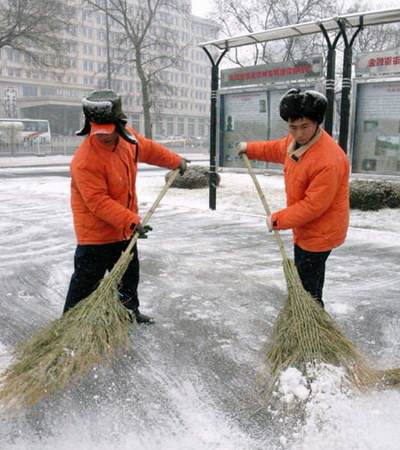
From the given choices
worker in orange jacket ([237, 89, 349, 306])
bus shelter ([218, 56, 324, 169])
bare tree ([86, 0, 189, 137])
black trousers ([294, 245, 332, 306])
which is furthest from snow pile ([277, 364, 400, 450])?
bare tree ([86, 0, 189, 137])

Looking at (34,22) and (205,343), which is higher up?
(34,22)

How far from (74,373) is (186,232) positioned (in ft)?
14.4

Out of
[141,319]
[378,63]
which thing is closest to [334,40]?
[378,63]

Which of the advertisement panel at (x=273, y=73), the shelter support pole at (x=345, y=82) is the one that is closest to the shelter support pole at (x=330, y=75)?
the shelter support pole at (x=345, y=82)

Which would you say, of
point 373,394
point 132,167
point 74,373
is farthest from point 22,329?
point 373,394

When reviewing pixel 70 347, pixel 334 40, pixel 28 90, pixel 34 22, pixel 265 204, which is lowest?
pixel 70 347

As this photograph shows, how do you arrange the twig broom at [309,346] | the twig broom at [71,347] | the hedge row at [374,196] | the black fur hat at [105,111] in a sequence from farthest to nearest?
the hedge row at [374,196], the black fur hat at [105,111], the twig broom at [309,346], the twig broom at [71,347]

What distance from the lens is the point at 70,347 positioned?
113 inches

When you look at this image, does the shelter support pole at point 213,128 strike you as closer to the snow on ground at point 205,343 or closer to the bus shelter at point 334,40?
the bus shelter at point 334,40

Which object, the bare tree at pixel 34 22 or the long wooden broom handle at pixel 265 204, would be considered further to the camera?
the bare tree at pixel 34 22

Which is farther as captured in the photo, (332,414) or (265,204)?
Result: (265,204)

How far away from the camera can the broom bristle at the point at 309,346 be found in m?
2.84

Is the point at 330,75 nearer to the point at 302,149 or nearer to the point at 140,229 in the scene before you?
the point at 302,149

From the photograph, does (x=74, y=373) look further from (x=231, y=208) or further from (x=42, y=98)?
(x=42, y=98)
